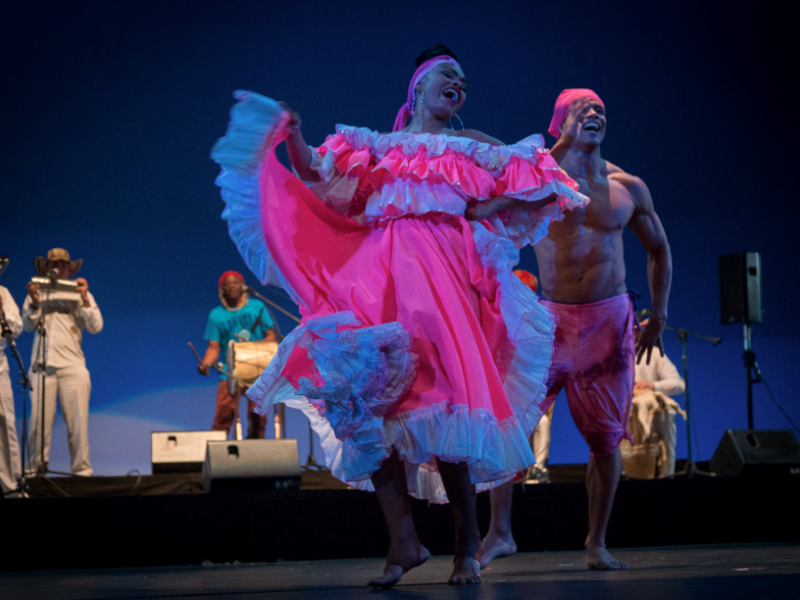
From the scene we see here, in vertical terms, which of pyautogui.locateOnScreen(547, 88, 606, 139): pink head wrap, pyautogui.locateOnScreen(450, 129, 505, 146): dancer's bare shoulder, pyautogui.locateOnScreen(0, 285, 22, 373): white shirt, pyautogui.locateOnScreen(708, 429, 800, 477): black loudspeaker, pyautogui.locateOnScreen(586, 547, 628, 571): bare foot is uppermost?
pyautogui.locateOnScreen(547, 88, 606, 139): pink head wrap

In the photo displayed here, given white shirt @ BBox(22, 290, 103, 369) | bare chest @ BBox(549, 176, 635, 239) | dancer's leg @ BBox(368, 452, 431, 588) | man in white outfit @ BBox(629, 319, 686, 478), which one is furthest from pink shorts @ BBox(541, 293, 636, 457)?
white shirt @ BBox(22, 290, 103, 369)

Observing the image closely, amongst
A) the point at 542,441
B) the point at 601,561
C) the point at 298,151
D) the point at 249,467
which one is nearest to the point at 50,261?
the point at 249,467

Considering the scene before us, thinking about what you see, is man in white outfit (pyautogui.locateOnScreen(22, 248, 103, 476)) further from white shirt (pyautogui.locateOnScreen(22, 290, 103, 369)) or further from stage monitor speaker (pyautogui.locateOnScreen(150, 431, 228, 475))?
stage monitor speaker (pyautogui.locateOnScreen(150, 431, 228, 475))

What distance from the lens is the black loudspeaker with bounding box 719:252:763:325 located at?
695 centimetres

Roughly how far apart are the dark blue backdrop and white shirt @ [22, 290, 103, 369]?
4.68ft

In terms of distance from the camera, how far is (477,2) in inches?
322

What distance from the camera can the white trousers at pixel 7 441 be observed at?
5.45m

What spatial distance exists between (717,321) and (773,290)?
61 centimetres

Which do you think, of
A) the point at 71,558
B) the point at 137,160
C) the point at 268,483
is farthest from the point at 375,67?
the point at 71,558

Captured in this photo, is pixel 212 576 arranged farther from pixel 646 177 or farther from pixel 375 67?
pixel 646 177

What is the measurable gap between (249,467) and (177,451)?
6.11 ft

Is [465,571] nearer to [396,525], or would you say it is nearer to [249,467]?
[396,525]

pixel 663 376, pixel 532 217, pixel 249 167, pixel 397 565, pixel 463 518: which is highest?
pixel 249 167

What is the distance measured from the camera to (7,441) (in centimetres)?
546
